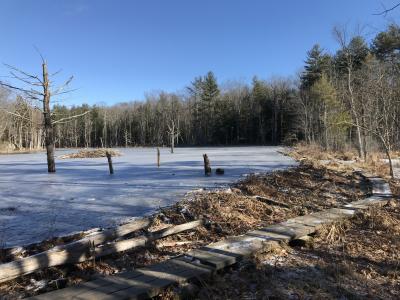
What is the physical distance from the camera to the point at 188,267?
518cm

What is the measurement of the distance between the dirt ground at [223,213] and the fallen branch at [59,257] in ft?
0.47

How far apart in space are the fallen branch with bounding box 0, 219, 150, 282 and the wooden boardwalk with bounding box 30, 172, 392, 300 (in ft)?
2.43

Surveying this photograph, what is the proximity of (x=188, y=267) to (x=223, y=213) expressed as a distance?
3.21m

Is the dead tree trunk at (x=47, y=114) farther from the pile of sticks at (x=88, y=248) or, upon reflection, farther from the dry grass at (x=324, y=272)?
the dry grass at (x=324, y=272)

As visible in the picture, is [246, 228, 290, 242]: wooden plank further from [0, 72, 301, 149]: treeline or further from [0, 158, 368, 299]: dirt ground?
[0, 72, 301, 149]: treeline

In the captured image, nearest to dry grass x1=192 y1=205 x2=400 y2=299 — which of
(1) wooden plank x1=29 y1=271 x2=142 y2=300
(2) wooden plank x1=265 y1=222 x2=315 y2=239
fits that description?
(2) wooden plank x1=265 y1=222 x2=315 y2=239

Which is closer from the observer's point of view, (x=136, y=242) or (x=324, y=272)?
(x=324, y=272)

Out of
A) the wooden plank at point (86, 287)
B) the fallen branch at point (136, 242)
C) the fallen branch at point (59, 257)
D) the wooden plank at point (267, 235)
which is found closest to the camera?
the wooden plank at point (86, 287)

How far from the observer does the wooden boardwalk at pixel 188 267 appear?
4.35 metres

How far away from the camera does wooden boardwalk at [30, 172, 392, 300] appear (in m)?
4.35

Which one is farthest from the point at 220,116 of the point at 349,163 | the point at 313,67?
the point at 349,163

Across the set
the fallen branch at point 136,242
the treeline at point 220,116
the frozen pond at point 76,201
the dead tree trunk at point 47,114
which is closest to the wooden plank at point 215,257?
the fallen branch at point 136,242

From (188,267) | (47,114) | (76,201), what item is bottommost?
(188,267)

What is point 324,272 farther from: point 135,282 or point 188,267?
point 135,282
